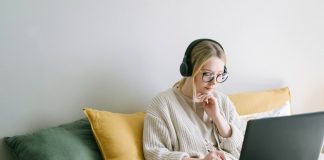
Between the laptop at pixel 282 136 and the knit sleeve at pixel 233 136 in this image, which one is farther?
the knit sleeve at pixel 233 136

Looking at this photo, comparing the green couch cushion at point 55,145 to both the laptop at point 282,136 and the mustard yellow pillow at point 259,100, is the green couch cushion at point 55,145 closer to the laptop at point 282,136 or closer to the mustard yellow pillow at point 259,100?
the laptop at point 282,136

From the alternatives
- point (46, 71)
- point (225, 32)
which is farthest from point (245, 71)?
point (46, 71)

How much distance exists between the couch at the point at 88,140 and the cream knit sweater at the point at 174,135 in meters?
0.07

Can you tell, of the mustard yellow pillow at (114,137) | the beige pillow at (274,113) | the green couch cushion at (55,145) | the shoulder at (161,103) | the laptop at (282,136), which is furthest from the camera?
the beige pillow at (274,113)

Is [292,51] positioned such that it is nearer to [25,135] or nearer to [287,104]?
[287,104]

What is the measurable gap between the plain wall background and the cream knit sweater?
11.4 inches

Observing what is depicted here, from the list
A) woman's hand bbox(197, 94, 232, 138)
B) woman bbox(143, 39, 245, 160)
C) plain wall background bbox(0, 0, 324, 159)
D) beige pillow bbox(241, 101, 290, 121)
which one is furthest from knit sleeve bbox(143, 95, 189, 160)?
beige pillow bbox(241, 101, 290, 121)

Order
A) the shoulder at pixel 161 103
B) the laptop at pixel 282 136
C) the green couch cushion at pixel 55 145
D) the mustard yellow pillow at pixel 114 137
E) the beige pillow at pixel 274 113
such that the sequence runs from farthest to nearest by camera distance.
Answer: the beige pillow at pixel 274 113
the shoulder at pixel 161 103
the mustard yellow pillow at pixel 114 137
the green couch cushion at pixel 55 145
the laptop at pixel 282 136

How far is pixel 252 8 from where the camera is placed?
8.09ft

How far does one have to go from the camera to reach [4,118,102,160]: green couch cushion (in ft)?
5.00

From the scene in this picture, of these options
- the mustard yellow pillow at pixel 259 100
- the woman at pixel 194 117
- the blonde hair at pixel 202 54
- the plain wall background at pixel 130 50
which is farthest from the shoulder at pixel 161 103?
the mustard yellow pillow at pixel 259 100

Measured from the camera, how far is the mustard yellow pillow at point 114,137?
5.47 ft

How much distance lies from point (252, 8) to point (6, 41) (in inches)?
56.5

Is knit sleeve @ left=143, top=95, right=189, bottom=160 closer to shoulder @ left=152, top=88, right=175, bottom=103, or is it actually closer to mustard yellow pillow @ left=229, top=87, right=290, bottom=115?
shoulder @ left=152, top=88, right=175, bottom=103
